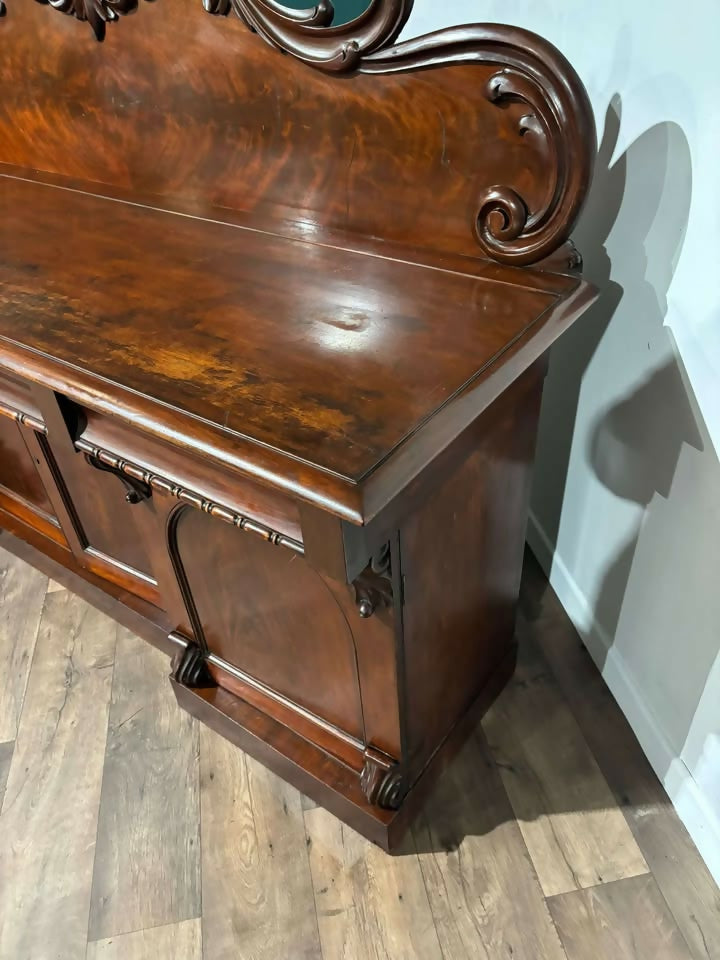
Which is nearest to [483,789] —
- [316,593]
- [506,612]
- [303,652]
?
[506,612]

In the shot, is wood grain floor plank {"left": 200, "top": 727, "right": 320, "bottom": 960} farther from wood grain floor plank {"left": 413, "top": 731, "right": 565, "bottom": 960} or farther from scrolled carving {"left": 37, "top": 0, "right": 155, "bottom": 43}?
scrolled carving {"left": 37, "top": 0, "right": 155, "bottom": 43}

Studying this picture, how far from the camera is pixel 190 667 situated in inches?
52.7

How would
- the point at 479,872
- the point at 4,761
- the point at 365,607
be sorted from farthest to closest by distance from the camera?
the point at 4,761, the point at 479,872, the point at 365,607

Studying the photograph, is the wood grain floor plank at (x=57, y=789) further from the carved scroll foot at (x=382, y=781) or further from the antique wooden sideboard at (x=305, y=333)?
the carved scroll foot at (x=382, y=781)

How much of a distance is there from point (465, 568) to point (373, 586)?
25cm

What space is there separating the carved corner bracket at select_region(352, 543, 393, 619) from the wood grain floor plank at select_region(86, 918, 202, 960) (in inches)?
25.8

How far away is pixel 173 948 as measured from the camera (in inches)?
44.5

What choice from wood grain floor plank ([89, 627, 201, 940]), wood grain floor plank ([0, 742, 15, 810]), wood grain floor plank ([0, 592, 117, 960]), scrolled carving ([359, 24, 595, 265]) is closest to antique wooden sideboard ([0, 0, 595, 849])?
scrolled carving ([359, 24, 595, 265])

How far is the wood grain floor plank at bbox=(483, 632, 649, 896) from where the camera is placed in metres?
1.17

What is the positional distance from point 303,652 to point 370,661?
172 millimetres

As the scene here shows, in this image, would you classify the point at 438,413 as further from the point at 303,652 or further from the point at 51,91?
the point at 51,91

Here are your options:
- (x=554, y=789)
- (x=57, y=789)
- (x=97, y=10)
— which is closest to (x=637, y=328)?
(x=554, y=789)

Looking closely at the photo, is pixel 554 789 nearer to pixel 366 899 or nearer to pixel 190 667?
pixel 366 899

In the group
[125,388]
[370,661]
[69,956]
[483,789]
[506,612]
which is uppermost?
[125,388]
